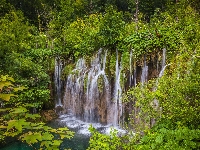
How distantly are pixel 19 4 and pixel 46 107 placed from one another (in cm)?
1535

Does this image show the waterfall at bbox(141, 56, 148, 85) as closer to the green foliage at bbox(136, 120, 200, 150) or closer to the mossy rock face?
the mossy rock face

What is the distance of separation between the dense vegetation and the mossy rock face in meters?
0.38

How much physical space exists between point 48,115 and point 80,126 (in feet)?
8.52

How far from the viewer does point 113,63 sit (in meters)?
14.2

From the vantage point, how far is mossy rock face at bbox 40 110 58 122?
590 inches

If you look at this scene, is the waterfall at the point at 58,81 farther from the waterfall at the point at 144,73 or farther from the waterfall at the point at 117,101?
the waterfall at the point at 144,73

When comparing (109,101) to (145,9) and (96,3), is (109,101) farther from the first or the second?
(96,3)

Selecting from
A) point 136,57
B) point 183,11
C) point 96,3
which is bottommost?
point 136,57

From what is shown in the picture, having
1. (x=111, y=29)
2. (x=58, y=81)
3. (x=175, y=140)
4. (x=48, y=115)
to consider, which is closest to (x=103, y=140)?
(x=175, y=140)

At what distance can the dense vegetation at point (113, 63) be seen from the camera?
488 cm

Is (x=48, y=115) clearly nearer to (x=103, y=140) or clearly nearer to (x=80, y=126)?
(x=80, y=126)

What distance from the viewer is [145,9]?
23.5 metres

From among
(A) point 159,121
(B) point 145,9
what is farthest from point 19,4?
(A) point 159,121

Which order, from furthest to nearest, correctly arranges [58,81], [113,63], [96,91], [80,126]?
[58,81]
[96,91]
[113,63]
[80,126]
